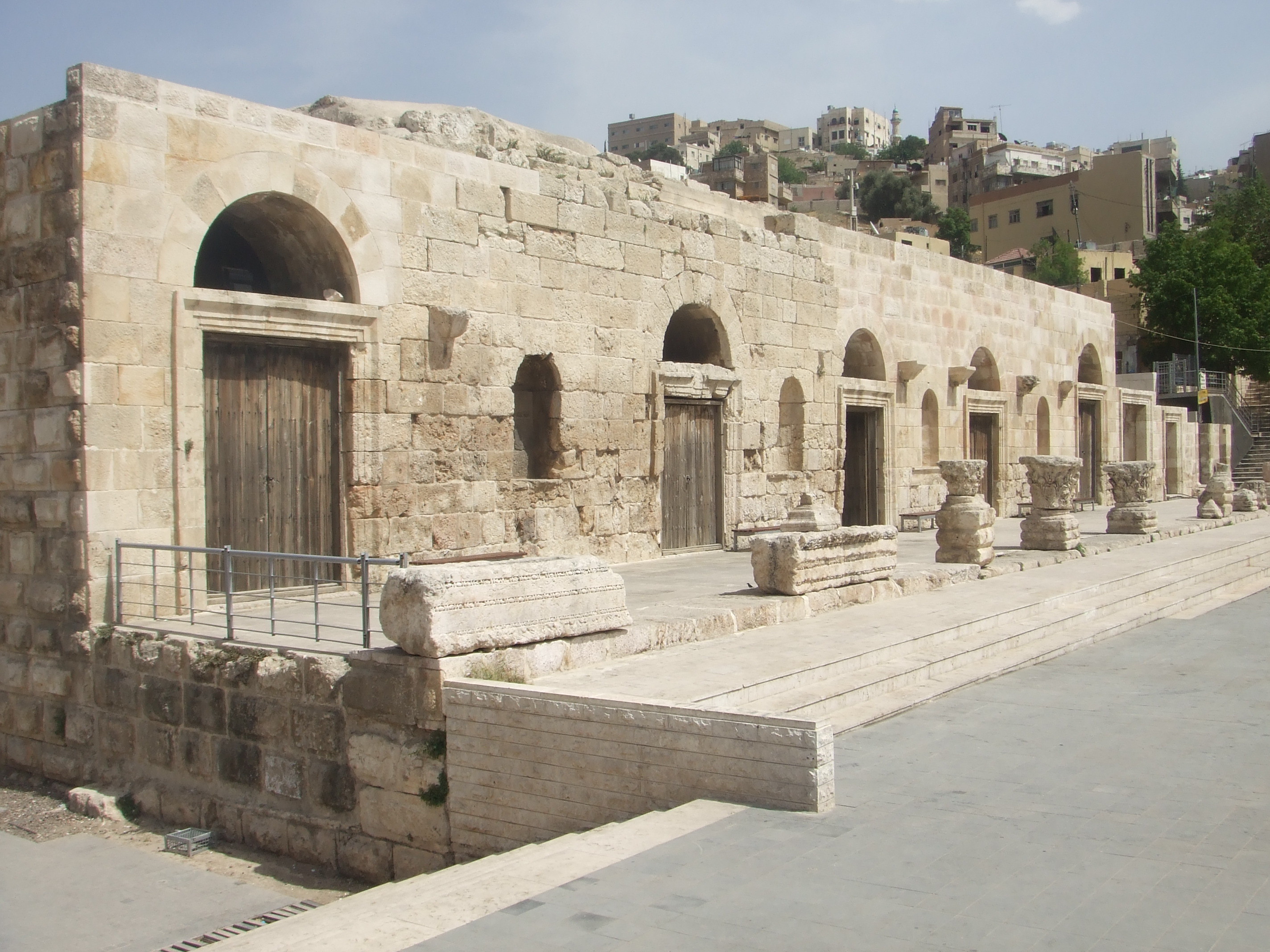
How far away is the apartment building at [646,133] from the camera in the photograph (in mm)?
130125

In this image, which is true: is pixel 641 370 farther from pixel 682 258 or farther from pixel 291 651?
pixel 291 651

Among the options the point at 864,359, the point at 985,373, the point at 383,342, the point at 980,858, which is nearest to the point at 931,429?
the point at 864,359

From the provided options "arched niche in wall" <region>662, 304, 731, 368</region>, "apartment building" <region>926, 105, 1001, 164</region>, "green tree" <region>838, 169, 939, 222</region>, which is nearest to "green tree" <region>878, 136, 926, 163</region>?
"apartment building" <region>926, 105, 1001, 164</region>

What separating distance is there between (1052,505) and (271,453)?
943 cm

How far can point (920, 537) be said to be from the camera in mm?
16344

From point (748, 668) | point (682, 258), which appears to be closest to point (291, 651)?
point (748, 668)

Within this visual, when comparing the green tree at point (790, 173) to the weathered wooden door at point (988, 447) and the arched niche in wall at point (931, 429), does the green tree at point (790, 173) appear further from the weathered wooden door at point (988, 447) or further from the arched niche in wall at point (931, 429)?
the arched niche in wall at point (931, 429)

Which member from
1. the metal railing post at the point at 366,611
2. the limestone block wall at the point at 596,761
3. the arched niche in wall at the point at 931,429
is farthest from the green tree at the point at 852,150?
the limestone block wall at the point at 596,761

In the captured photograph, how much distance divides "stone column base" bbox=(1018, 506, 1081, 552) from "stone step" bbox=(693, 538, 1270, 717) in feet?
4.06

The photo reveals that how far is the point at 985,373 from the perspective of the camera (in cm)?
2044

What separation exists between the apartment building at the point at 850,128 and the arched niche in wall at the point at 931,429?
139 meters

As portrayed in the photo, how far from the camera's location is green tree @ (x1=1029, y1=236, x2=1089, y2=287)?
1945 inches

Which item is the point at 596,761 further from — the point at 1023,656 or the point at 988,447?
the point at 988,447

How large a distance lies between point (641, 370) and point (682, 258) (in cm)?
156
